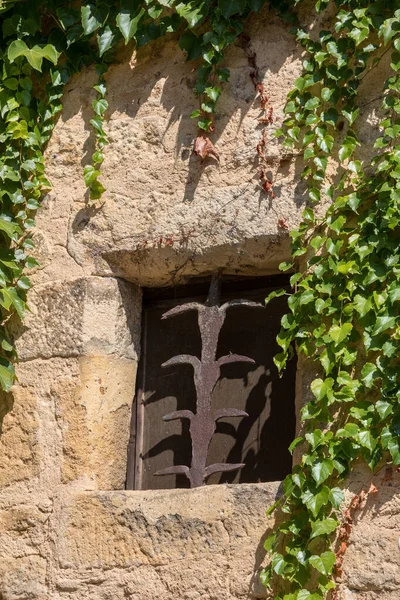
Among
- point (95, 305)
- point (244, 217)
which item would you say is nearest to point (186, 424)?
point (95, 305)

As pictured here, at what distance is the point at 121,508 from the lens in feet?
11.2

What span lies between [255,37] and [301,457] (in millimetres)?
1383

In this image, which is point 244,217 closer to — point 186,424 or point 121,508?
point 186,424

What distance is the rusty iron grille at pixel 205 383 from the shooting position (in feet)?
11.4

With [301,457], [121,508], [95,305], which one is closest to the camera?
[301,457]

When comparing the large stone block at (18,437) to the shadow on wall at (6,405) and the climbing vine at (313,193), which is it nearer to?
the shadow on wall at (6,405)

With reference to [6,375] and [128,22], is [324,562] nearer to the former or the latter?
[6,375]

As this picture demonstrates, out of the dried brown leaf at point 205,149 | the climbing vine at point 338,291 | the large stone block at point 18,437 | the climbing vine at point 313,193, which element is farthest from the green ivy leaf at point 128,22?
the large stone block at point 18,437

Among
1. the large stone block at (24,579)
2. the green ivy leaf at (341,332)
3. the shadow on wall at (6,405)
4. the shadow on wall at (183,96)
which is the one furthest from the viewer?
the shadow on wall at (6,405)

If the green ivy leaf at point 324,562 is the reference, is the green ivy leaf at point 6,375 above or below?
above

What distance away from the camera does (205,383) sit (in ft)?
11.6

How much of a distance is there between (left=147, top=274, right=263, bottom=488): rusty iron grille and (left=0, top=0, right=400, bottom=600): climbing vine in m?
0.29

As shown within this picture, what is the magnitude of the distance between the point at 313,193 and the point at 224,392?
0.73m

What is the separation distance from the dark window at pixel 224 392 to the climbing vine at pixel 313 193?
27cm
